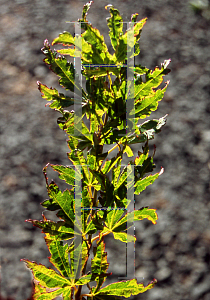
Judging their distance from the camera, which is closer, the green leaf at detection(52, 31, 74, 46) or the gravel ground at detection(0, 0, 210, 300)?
the green leaf at detection(52, 31, 74, 46)

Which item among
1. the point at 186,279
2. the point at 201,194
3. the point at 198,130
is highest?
the point at 198,130

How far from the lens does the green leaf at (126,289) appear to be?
250 mm

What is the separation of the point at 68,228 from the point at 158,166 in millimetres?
539

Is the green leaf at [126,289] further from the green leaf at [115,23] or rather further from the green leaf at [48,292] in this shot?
the green leaf at [115,23]

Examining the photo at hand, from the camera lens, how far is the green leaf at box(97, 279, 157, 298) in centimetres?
25

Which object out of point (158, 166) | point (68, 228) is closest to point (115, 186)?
point (68, 228)

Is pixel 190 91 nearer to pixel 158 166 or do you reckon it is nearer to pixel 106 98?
pixel 158 166

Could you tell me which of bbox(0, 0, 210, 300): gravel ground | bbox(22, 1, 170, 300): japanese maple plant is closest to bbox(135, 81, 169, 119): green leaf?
bbox(22, 1, 170, 300): japanese maple plant

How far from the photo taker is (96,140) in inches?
9.5

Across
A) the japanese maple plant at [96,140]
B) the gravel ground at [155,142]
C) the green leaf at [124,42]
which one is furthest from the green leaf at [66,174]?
the gravel ground at [155,142]

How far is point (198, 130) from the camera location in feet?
2.64

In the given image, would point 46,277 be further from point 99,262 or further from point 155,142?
point 155,142

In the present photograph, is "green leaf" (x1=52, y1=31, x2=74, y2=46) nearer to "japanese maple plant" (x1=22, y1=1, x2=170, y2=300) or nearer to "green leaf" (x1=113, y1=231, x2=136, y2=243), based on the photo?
"japanese maple plant" (x1=22, y1=1, x2=170, y2=300)

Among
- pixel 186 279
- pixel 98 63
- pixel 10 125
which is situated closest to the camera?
pixel 98 63
